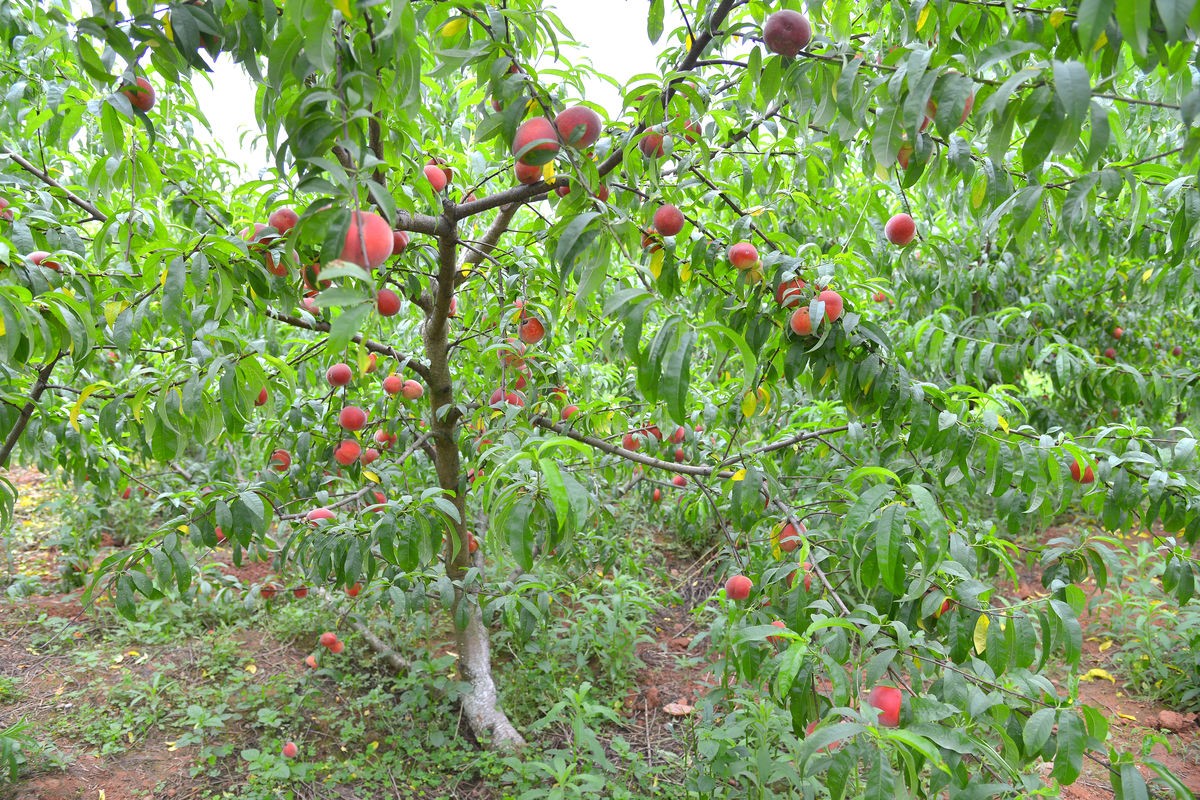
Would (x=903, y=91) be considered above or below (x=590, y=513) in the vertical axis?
above

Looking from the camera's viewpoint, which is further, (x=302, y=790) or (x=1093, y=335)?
(x=1093, y=335)

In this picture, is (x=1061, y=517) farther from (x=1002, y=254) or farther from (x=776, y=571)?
(x=776, y=571)

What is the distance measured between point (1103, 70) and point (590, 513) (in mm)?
1485

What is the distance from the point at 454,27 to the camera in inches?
49.6

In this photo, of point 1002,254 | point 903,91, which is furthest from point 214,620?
point 1002,254

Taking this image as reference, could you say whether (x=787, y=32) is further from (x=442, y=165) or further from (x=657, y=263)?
(x=442, y=165)

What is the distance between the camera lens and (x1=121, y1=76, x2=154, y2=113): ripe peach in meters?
1.22

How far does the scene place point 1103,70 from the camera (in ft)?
3.59

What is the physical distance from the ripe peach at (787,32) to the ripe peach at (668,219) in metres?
0.35

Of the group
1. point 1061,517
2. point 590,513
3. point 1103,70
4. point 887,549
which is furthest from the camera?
point 1061,517

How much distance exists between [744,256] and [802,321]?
0.20 m

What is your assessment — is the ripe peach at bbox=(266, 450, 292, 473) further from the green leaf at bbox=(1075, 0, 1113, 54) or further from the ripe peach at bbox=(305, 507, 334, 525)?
the green leaf at bbox=(1075, 0, 1113, 54)

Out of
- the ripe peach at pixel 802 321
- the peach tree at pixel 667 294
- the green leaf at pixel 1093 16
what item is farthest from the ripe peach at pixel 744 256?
the green leaf at pixel 1093 16

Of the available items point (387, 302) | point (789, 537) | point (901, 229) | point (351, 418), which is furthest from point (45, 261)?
point (901, 229)
